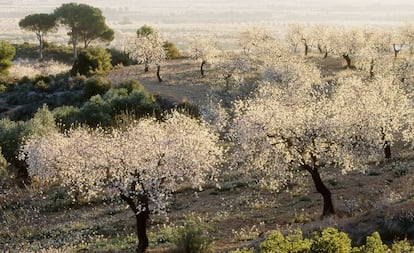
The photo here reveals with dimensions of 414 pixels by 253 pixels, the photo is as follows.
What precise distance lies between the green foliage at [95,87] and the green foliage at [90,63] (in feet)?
38.1

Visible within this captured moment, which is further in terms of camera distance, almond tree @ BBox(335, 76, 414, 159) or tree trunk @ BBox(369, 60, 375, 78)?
tree trunk @ BBox(369, 60, 375, 78)

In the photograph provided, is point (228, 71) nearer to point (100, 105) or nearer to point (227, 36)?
point (100, 105)

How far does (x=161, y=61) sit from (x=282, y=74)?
20888 mm

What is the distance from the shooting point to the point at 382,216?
22641mm

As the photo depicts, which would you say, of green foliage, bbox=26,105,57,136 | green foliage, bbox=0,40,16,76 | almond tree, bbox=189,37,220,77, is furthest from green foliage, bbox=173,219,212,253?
green foliage, bbox=0,40,16,76

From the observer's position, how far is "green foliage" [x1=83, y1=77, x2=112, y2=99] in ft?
254

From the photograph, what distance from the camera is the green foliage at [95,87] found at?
77.6 metres

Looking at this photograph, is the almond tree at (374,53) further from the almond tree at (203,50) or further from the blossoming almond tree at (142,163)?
the blossoming almond tree at (142,163)

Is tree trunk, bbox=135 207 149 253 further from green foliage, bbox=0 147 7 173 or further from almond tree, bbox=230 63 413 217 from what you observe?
green foliage, bbox=0 147 7 173

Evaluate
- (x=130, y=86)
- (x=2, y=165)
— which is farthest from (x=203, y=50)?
(x=2, y=165)

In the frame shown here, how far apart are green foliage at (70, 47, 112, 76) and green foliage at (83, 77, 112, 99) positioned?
38.1 feet

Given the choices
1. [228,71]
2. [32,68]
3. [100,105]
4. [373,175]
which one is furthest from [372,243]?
[32,68]

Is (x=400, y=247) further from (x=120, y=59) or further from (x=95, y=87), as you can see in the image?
(x=120, y=59)

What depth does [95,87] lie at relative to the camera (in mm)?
77938
